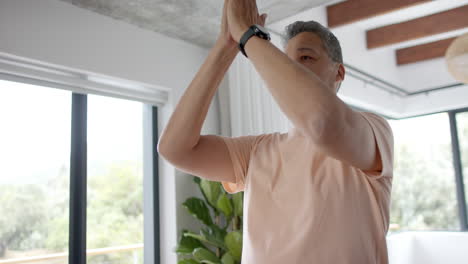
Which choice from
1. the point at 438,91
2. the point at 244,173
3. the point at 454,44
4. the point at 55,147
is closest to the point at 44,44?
the point at 55,147

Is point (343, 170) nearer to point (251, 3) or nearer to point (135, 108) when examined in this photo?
point (251, 3)

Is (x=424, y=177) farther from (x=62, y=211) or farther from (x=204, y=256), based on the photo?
(x=62, y=211)

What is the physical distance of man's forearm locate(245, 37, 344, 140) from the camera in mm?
667

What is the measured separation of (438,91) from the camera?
5910 mm

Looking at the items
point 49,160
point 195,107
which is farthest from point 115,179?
point 195,107

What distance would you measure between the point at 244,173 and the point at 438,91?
5.68 meters

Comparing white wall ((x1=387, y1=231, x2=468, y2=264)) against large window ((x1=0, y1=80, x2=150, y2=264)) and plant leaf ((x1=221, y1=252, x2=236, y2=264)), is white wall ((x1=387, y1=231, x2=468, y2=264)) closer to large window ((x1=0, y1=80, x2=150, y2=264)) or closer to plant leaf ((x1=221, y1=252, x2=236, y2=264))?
plant leaf ((x1=221, y1=252, x2=236, y2=264))

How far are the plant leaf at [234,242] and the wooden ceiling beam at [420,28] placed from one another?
11.2ft

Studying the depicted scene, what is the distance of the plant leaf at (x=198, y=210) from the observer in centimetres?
318

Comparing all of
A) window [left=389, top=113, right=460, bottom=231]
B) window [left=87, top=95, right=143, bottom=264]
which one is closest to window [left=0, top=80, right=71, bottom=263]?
window [left=87, top=95, right=143, bottom=264]

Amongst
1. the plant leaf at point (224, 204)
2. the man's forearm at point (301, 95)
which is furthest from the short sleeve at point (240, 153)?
the plant leaf at point (224, 204)

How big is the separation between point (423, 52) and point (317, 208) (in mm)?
5813

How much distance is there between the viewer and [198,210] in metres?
3.19

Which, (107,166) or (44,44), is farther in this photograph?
(107,166)
